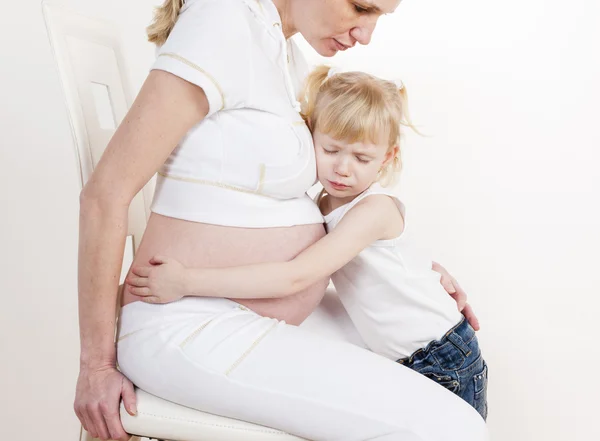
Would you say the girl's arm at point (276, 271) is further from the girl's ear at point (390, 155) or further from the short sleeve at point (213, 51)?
the short sleeve at point (213, 51)

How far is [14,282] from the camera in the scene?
2.38 meters

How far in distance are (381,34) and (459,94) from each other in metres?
0.34

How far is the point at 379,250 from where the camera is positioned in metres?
1.55

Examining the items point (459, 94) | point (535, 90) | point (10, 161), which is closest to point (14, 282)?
point (10, 161)

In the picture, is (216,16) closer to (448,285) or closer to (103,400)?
(103,400)

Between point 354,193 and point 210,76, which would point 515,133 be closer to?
point 354,193

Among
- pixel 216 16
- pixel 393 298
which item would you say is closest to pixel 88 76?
pixel 216 16

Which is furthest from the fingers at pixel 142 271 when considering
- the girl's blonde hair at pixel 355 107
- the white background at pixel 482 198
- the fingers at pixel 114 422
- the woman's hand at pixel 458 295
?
the white background at pixel 482 198

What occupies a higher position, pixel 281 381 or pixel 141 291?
pixel 141 291

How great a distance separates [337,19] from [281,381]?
28.5 inches

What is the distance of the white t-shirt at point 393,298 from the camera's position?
1549mm

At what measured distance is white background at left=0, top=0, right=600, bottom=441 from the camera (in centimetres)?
241

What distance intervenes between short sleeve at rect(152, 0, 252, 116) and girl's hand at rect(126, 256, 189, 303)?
0.26 metres

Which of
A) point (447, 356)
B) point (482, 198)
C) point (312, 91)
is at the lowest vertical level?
point (482, 198)
